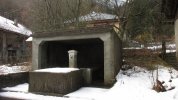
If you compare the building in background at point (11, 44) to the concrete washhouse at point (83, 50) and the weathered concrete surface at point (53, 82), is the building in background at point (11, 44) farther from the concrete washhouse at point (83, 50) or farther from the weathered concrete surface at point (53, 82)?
the weathered concrete surface at point (53, 82)

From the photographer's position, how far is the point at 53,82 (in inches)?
363

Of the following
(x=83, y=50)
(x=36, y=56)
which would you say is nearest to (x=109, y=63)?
(x=36, y=56)

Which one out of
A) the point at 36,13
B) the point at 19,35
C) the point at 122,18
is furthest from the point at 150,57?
the point at 19,35

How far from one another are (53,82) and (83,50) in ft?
25.8

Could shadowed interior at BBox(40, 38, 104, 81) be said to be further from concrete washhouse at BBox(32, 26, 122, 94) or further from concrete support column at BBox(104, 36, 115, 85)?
concrete support column at BBox(104, 36, 115, 85)

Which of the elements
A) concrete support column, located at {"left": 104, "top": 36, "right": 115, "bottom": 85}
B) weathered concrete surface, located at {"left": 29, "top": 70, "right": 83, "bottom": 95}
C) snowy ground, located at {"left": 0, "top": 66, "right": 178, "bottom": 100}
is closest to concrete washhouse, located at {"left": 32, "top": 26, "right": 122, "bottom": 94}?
concrete support column, located at {"left": 104, "top": 36, "right": 115, "bottom": 85}

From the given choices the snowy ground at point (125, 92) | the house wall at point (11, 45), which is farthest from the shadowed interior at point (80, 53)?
the house wall at point (11, 45)

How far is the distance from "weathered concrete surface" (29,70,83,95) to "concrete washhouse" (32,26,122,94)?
84.3 inches

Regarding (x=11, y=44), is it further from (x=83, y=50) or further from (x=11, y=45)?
(x=83, y=50)

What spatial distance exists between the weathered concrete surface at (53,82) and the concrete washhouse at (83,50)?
2141 mm

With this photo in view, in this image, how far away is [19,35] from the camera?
94.8 feet

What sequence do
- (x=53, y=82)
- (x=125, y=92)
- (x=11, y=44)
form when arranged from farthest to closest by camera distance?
1. (x=11, y=44)
2. (x=53, y=82)
3. (x=125, y=92)

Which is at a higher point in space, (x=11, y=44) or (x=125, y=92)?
(x=11, y=44)

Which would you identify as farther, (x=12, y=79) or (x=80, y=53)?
(x=80, y=53)
